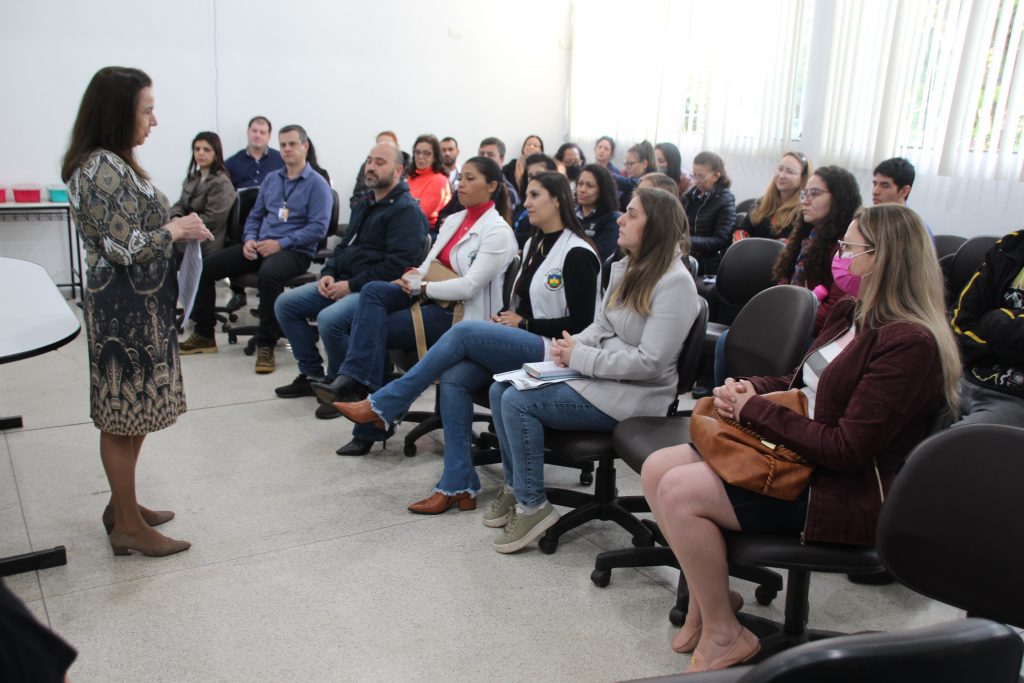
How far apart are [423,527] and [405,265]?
1519 mm

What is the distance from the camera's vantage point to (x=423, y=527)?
113 inches

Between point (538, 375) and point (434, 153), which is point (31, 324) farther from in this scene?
point (434, 153)

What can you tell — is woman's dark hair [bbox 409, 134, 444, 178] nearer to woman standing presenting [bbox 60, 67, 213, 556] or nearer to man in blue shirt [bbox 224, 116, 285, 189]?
man in blue shirt [bbox 224, 116, 285, 189]

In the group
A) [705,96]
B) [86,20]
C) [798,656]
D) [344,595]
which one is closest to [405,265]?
[344,595]

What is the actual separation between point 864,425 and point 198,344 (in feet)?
14.3

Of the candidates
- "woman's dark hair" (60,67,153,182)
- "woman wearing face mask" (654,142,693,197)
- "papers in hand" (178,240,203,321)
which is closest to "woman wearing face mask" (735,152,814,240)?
"woman wearing face mask" (654,142,693,197)

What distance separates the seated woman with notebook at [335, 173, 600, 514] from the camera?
2.96 m

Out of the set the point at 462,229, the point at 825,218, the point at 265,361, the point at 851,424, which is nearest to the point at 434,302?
the point at 462,229

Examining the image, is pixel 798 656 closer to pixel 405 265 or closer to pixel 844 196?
pixel 844 196

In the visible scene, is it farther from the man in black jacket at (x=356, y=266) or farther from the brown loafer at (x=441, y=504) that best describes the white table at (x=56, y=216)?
the brown loafer at (x=441, y=504)

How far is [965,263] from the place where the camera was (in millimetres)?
3355

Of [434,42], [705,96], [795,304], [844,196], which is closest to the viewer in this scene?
[795,304]

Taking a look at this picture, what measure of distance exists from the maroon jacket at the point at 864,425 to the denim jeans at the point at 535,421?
2.44ft

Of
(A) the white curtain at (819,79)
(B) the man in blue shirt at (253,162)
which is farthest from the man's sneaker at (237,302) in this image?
(A) the white curtain at (819,79)
